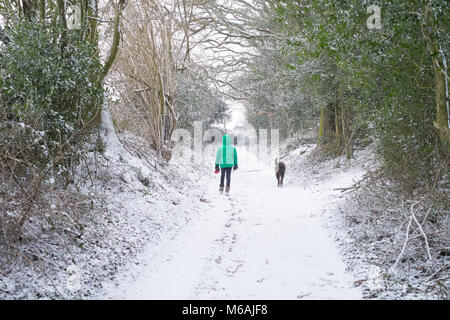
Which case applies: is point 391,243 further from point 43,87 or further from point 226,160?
point 226,160

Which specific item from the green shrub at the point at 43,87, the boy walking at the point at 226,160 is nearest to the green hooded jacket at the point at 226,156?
the boy walking at the point at 226,160

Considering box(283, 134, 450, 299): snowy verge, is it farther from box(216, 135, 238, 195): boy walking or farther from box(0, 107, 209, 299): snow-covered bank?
box(216, 135, 238, 195): boy walking

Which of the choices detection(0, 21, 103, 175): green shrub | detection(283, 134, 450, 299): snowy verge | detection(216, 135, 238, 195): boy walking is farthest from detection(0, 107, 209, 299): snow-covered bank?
detection(283, 134, 450, 299): snowy verge

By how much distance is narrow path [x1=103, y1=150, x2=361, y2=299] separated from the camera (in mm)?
3641

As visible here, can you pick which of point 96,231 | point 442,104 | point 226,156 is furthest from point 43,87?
point 226,156

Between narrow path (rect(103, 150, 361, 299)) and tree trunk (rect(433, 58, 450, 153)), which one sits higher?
tree trunk (rect(433, 58, 450, 153))

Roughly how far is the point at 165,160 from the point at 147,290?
29.1ft

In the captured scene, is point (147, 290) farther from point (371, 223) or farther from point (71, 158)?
point (371, 223)

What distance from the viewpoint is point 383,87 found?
5.21 meters

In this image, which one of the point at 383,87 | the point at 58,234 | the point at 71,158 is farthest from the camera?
the point at 71,158

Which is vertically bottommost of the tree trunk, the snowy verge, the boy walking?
the snowy verge

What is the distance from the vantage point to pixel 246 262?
4.48m

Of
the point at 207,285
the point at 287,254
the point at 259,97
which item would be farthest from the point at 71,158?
the point at 259,97
